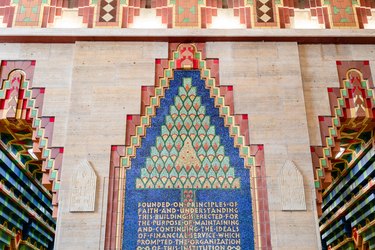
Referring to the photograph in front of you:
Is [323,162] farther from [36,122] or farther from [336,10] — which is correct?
[36,122]

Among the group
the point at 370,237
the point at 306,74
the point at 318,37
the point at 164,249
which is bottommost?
the point at 164,249

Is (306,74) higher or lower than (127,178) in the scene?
higher

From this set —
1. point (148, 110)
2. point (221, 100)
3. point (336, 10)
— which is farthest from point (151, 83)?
point (336, 10)

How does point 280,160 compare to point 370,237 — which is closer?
point 280,160

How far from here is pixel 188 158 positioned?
895cm

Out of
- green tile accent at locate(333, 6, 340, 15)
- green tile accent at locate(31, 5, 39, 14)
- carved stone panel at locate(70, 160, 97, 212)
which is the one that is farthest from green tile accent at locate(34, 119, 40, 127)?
green tile accent at locate(333, 6, 340, 15)

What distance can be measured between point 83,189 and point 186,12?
420cm

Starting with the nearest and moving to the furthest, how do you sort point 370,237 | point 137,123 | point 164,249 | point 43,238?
point 164,249
point 137,123
point 370,237
point 43,238

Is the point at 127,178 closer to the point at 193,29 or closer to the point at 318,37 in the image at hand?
the point at 193,29

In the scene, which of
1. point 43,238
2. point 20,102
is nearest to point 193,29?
point 20,102

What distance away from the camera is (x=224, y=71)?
31.0ft

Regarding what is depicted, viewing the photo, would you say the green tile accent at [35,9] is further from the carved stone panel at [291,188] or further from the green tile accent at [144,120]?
the carved stone panel at [291,188]

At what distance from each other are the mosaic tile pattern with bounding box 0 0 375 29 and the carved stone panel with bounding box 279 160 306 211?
308 centimetres

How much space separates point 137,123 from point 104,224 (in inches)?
79.5
